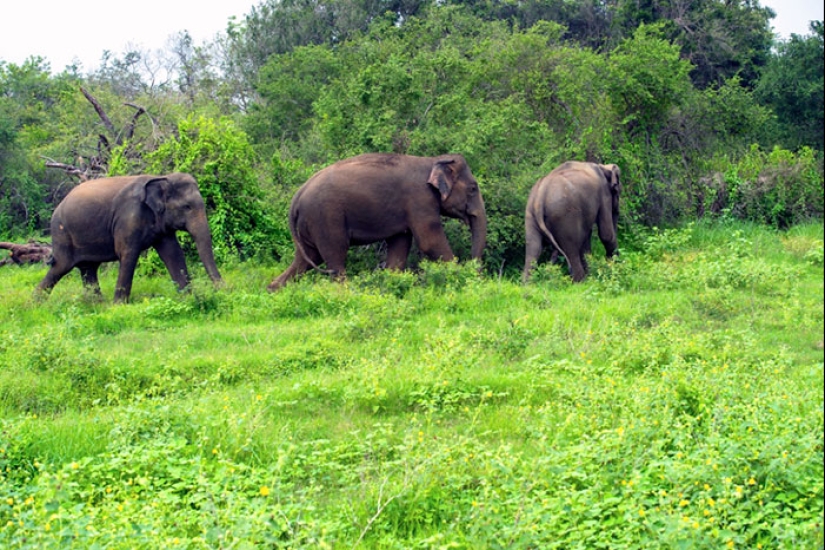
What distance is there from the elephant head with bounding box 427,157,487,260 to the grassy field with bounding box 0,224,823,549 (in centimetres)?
257

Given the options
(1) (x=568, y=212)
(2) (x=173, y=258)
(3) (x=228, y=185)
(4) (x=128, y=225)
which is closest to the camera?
(4) (x=128, y=225)

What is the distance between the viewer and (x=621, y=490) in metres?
4.96

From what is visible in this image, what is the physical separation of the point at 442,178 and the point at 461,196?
15.6 inches

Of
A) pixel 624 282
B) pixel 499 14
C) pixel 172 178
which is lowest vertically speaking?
pixel 624 282

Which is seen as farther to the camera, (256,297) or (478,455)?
(256,297)

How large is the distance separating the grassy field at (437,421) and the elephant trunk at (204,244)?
2005mm

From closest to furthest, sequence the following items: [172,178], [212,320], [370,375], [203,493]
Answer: [203,493]
[370,375]
[212,320]
[172,178]

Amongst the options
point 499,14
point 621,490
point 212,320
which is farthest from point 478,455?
point 499,14

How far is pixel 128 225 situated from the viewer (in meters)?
12.4

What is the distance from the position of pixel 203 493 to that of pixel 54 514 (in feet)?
2.67

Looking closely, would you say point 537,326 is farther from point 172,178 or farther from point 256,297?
point 172,178

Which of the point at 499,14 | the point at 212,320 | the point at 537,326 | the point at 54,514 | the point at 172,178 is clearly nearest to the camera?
the point at 54,514

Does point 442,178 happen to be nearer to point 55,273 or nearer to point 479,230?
point 479,230

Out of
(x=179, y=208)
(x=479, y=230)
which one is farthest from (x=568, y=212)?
(x=179, y=208)
